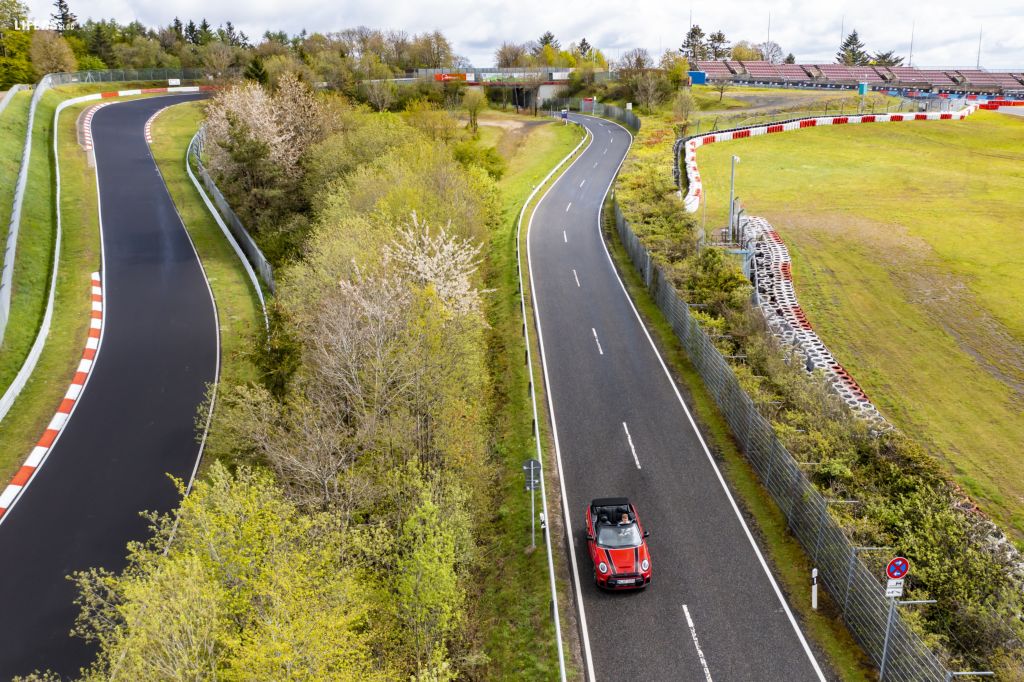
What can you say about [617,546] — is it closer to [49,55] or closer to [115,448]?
[115,448]

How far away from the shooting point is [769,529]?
20.8 m

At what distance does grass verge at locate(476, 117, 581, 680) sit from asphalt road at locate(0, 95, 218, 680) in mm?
10842

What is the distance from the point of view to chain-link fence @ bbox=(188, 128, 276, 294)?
134 ft

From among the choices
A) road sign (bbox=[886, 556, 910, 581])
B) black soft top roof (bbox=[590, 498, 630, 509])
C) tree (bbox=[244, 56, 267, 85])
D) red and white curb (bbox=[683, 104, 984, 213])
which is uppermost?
tree (bbox=[244, 56, 267, 85])

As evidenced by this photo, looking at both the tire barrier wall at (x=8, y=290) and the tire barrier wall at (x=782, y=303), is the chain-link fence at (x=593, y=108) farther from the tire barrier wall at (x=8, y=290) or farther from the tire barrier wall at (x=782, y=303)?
the tire barrier wall at (x=8, y=290)

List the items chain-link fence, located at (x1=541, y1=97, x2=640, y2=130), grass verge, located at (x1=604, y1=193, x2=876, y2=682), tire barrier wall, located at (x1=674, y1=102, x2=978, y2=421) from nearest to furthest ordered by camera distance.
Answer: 1. grass verge, located at (x1=604, y1=193, x2=876, y2=682)
2. tire barrier wall, located at (x1=674, y1=102, x2=978, y2=421)
3. chain-link fence, located at (x1=541, y1=97, x2=640, y2=130)

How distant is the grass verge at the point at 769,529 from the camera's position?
1655cm

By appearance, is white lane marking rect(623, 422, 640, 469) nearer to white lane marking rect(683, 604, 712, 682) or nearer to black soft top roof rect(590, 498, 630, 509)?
black soft top roof rect(590, 498, 630, 509)

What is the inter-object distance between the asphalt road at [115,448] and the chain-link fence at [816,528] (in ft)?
64.4

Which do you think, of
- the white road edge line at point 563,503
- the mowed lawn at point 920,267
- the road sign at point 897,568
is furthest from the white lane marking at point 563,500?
the mowed lawn at point 920,267

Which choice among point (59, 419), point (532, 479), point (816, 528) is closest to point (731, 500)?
point (816, 528)

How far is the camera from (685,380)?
29.2 meters

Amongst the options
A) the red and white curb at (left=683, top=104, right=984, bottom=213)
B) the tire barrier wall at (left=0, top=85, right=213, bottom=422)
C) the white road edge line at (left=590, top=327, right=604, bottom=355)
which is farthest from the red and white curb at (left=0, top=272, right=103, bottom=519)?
the red and white curb at (left=683, top=104, right=984, bottom=213)

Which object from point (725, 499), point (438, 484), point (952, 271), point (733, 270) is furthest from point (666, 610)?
point (952, 271)
